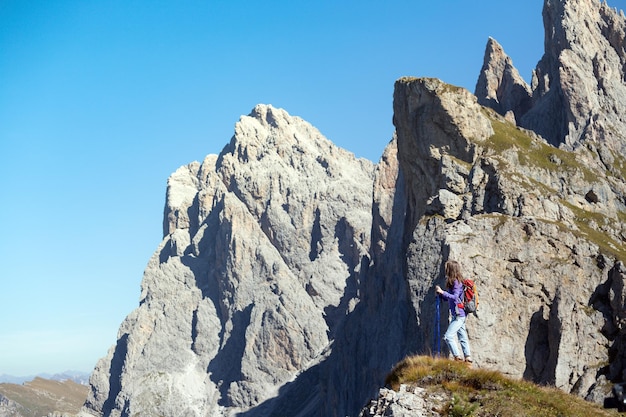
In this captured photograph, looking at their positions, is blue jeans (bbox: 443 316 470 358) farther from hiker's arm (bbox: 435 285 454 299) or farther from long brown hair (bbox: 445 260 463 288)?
long brown hair (bbox: 445 260 463 288)

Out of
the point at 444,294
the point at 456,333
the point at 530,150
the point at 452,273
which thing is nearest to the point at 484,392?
the point at 456,333

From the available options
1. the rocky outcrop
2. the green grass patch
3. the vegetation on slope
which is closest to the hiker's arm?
the vegetation on slope

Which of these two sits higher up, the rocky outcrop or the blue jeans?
the blue jeans

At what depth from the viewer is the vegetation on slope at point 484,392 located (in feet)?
93.2

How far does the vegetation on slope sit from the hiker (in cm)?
88

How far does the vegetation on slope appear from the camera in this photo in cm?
2841

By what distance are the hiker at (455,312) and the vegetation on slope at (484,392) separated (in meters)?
0.88

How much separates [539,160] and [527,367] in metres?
43.2

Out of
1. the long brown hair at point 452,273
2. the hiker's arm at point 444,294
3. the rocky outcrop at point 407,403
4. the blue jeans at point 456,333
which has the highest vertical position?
the long brown hair at point 452,273

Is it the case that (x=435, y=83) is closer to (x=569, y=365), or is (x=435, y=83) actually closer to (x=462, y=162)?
(x=462, y=162)

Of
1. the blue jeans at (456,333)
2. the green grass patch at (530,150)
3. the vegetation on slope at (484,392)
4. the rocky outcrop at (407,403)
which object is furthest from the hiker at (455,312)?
the green grass patch at (530,150)

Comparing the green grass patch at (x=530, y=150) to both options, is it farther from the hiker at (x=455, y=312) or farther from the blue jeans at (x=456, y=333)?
the blue jeans at (x=456, y=333)

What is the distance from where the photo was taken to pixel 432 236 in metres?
120

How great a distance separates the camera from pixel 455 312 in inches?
1281
